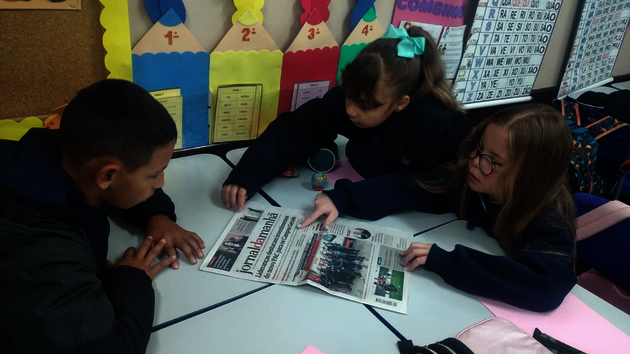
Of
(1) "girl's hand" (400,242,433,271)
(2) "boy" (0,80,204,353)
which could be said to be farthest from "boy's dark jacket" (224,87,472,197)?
(2) "boy" (0,80,204,353)

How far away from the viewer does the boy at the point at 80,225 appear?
0.65 meters

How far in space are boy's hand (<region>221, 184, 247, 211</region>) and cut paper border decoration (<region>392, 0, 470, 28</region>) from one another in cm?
→ 86

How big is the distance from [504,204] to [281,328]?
68cm

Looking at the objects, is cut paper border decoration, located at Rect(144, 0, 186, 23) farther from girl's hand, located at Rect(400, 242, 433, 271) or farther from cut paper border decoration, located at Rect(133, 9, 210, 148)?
girl's hand, located at Rect(400, 242, 433, 271)

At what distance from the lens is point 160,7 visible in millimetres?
1164

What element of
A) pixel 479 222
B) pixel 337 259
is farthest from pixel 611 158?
pixel 337 259

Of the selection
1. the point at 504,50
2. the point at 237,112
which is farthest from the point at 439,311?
the point at 504,50

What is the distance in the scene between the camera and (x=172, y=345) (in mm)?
772

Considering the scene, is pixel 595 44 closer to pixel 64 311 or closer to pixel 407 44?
pixel 407 44

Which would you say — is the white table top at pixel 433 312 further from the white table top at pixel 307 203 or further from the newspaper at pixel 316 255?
the white table top at pixel 307 203

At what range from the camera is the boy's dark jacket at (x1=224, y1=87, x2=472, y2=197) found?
4.42ft

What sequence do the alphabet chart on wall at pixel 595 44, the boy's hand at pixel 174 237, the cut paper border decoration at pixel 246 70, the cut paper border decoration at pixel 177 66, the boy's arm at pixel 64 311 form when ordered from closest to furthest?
the boy's arm at pixel 64 311 < the boy's hand at pixel 174 237 < the cut paper border decoration at pixel 177 66 < the cut paper border decoration at pixel 246 70 < the alphabet chart on wall at pixel 595 44

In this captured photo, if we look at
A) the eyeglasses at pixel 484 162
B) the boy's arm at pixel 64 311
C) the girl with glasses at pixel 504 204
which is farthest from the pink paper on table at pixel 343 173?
the boy's arm at pixel 64 311

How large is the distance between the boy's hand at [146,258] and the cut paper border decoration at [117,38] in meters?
0.47
